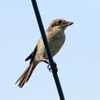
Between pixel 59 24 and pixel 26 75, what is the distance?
115 centimetres

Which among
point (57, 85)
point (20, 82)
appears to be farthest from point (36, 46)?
point (57, 85)

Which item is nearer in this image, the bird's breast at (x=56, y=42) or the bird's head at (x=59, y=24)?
the bird's breast at (x=56, y=42)

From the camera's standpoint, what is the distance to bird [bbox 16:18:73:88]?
398 inches

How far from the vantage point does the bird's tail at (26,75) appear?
9.75 metres

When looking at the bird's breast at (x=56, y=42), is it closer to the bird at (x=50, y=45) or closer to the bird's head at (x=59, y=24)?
the bird at (x=50, y=45)

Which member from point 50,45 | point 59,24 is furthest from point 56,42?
point 59,24

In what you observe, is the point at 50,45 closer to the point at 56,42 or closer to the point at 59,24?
the point at 56,42

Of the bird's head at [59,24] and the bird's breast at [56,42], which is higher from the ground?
the bird's head at [59,24]

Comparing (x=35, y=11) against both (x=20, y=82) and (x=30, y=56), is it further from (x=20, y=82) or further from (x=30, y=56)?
(x=30, y=56)

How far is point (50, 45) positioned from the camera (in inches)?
399

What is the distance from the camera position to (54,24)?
35.5ft

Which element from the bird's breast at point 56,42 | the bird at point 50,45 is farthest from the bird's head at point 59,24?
the bird's breast at point 56,42

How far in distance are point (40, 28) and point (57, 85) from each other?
22.2 inches

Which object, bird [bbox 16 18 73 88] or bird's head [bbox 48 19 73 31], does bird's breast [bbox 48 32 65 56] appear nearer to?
bird [bbox 16 18 73 88]
